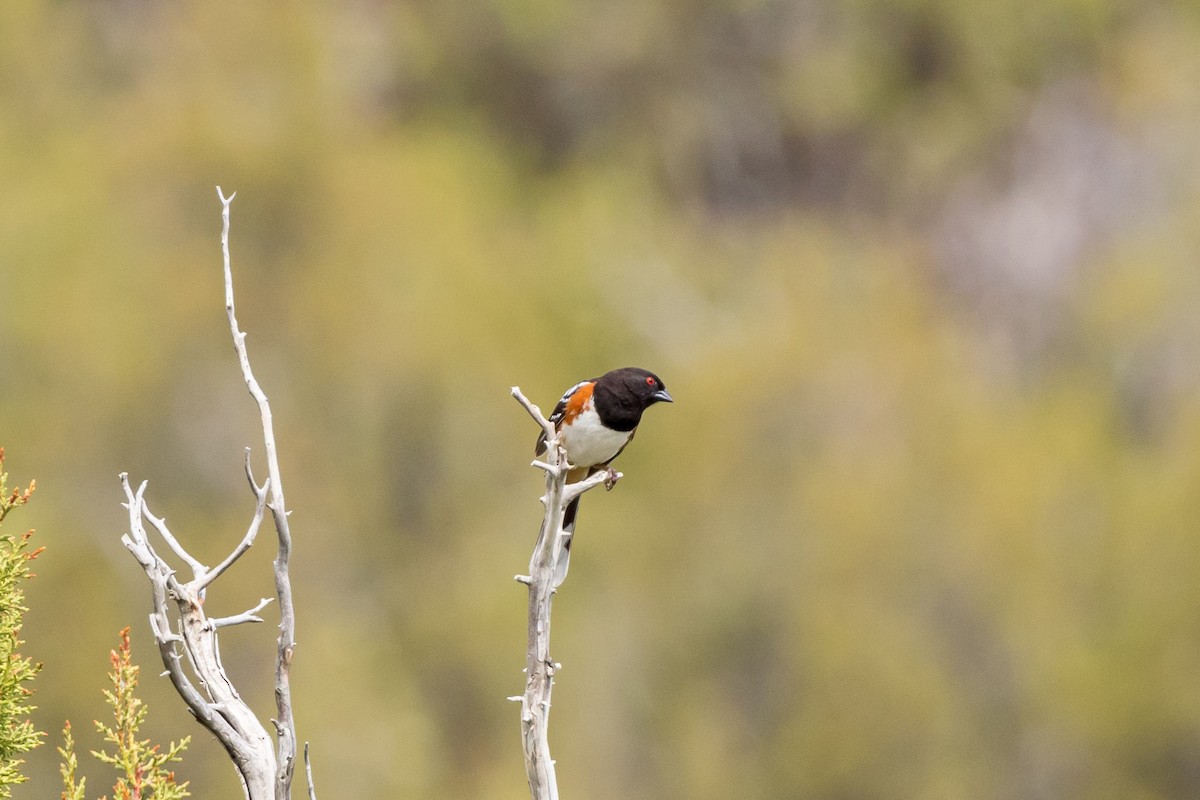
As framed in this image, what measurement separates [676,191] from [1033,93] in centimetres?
959

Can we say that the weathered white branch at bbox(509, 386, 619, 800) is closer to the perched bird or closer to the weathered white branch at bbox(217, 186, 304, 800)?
the weathered white branch at bbox(217, 186, 304, 800)

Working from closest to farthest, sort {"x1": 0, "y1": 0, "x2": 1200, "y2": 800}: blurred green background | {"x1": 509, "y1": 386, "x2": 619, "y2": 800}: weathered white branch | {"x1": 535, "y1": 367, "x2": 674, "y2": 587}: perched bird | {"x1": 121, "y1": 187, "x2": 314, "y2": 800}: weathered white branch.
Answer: {"x1": 121, "y1": 187, "x2": 314, "y2": 800}: weathered white branch, {"x1": 509, "y1": 386, "x2": 619, "y2": 800}: weathered white branch, {"x1": 535, "y1": 367, "x2": 674, "y2": 587}: perched bird, {"x1": 0, "y1": 0, "x2": 1200, "y2": 800}: blurred green background

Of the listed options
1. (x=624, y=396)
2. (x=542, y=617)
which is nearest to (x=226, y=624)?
(x=542, y=617)

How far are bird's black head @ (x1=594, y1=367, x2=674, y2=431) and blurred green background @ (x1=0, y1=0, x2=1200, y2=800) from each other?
1333 cm

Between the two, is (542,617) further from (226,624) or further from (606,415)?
(606,415)

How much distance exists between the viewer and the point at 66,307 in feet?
81.5

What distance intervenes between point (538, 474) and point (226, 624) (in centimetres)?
2154

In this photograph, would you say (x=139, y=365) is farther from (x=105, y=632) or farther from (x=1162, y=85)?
(x=1162, y=85)

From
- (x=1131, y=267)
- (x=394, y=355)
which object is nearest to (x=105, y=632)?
(x=394, y=355)

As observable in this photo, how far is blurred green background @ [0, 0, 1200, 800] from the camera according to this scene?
23.9 metres

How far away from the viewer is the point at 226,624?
5.04 m

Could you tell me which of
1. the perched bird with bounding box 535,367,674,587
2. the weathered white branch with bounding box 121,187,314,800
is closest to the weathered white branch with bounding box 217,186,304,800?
Result: the weathered white branch with bounding box 121,187,314,800

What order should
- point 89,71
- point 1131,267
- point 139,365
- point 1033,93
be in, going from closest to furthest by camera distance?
point 139,365 → point 1131,267 → point 89,71 → point 1033,93

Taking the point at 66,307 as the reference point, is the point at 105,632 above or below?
below
